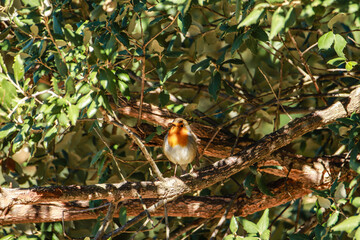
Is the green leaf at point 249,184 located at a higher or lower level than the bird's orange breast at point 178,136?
lower

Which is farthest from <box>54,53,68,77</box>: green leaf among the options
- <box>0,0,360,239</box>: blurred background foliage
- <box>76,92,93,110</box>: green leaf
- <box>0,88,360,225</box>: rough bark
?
<box>0,88,360,225</box>: rough bark

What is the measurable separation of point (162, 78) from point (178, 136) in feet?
2.60

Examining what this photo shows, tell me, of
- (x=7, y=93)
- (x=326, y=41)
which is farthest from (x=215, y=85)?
(x=7, y=93)

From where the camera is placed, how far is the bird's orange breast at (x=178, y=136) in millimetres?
3250

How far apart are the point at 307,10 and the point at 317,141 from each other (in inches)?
93.5

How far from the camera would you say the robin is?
3225 millimetres

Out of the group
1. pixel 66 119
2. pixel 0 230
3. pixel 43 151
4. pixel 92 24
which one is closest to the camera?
pixel 66 119

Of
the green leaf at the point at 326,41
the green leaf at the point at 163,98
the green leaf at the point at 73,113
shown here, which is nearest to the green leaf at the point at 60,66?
the green leaf at the point at 73,113

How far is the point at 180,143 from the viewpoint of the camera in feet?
10.7

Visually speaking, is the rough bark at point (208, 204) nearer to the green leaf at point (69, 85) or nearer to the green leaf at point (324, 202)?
the green leaf at point (324, 202)

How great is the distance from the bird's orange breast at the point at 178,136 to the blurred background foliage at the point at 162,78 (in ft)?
0.54

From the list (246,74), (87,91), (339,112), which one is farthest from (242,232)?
(87,91)

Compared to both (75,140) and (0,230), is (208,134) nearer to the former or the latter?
(75,140)

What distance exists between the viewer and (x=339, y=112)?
2.63 metres
